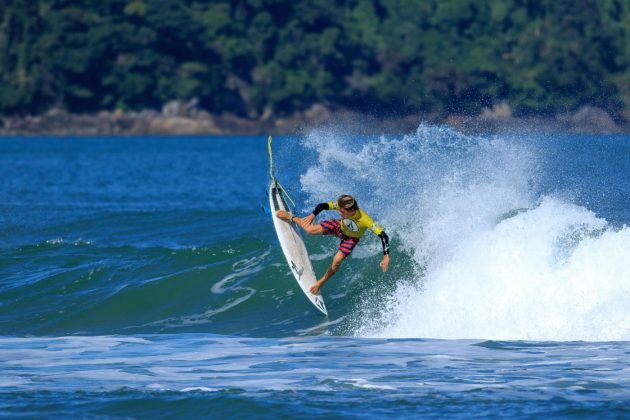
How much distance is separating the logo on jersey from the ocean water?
103 centimetres

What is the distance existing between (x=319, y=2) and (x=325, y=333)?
103 meters

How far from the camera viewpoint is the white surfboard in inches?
514

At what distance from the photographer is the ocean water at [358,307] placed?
8.79m

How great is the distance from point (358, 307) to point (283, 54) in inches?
3768

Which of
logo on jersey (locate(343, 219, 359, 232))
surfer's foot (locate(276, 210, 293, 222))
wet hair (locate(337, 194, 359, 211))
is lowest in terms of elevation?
logo on jersey (locate(343, 219, 359, 232))

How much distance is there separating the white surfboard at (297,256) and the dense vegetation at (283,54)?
84.6m

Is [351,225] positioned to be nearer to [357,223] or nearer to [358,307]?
[357,223]

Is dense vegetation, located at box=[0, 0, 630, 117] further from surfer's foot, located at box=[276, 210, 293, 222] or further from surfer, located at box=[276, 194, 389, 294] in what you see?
surfer, located at box=[276, 194, 389, 294]

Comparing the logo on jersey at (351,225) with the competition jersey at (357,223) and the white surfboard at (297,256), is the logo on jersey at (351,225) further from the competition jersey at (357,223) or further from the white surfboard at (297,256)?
the white surfboard at (297,256)

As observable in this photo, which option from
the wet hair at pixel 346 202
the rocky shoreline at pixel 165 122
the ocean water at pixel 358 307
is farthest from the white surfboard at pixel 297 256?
the rocky shoreline at pixel 165 122

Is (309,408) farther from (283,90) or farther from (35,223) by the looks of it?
(283,90)

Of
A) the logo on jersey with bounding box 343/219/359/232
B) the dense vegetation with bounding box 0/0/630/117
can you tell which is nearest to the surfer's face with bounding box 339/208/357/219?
the logo on jersey with bounding box 343/219/359/232

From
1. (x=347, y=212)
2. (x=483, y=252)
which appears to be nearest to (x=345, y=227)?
(x=347, y=212)

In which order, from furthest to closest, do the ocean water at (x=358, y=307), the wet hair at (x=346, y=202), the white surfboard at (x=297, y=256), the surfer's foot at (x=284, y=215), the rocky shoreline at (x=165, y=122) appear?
the rocky shoreline at (x=165, y=122) < the white surfboard at (x=297, y=256) < the surfer's foot at (x=284, y=215) < the wet hair at (x=346, y=202) < the ocean water at (x=358, y=307)
